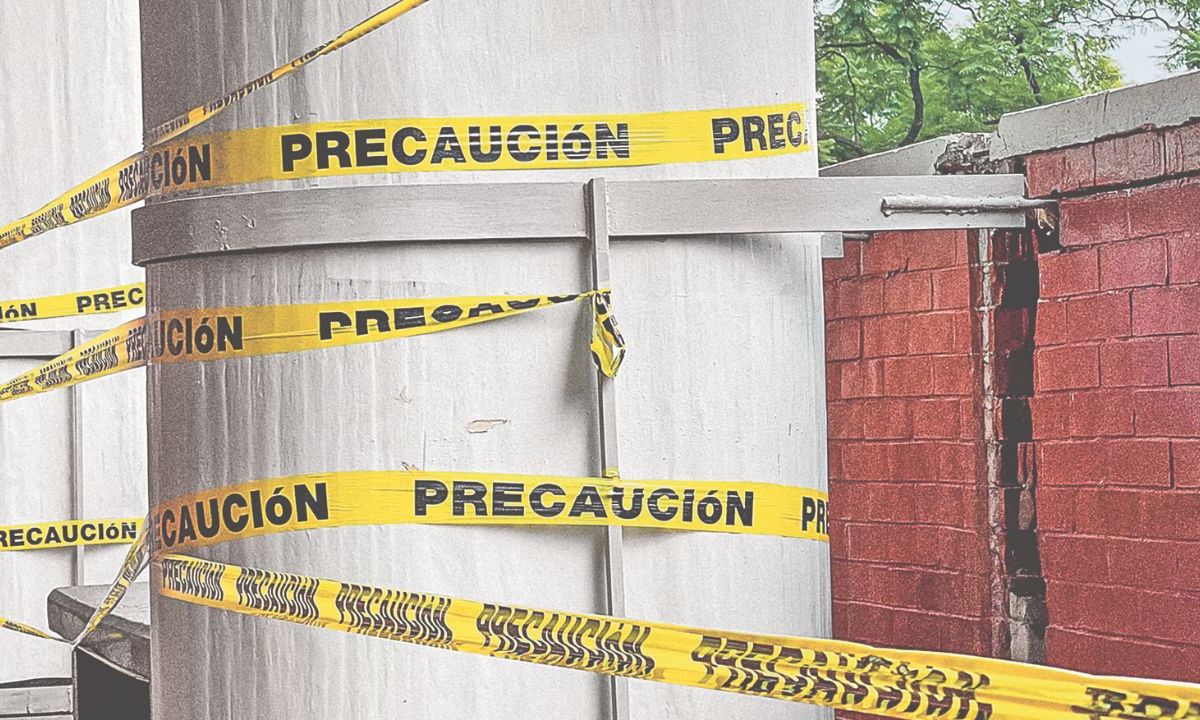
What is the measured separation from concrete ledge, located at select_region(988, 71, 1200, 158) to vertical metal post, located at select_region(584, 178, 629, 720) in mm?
1786

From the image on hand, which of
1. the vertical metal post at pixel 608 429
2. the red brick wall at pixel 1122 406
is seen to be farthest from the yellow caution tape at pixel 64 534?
the vertical metal post at pixel 608 429

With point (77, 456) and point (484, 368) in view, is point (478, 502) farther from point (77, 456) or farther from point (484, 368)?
point (77, 456)

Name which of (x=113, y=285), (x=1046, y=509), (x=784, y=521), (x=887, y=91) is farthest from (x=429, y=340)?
(x=887, y=91)

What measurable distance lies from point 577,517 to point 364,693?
0.32 meters

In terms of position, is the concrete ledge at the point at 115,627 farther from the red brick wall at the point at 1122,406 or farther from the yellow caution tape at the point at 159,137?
the red brick wall at the point at 1122,406

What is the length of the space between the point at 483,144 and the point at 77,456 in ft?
11.1

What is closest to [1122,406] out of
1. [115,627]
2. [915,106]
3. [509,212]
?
[509,212]

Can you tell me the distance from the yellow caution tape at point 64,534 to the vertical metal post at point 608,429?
3340 mm

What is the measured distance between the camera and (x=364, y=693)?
6.01ft

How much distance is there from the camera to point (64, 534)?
15.8 feet

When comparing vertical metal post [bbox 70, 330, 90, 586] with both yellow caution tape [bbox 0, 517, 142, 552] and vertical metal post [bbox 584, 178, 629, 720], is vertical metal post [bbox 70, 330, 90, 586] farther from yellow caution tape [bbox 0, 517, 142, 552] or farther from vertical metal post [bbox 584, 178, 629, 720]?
vertical metal post [bbox 584, 178, 629, 720]

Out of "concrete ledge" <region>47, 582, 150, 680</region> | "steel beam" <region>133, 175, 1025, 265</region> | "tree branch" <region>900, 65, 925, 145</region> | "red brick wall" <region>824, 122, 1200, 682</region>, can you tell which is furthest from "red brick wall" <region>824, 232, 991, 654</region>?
"tree branch" <region>900, 65, 925, 145</region>

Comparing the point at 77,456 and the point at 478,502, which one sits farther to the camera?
the point at 77,456

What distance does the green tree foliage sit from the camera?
14227mm
